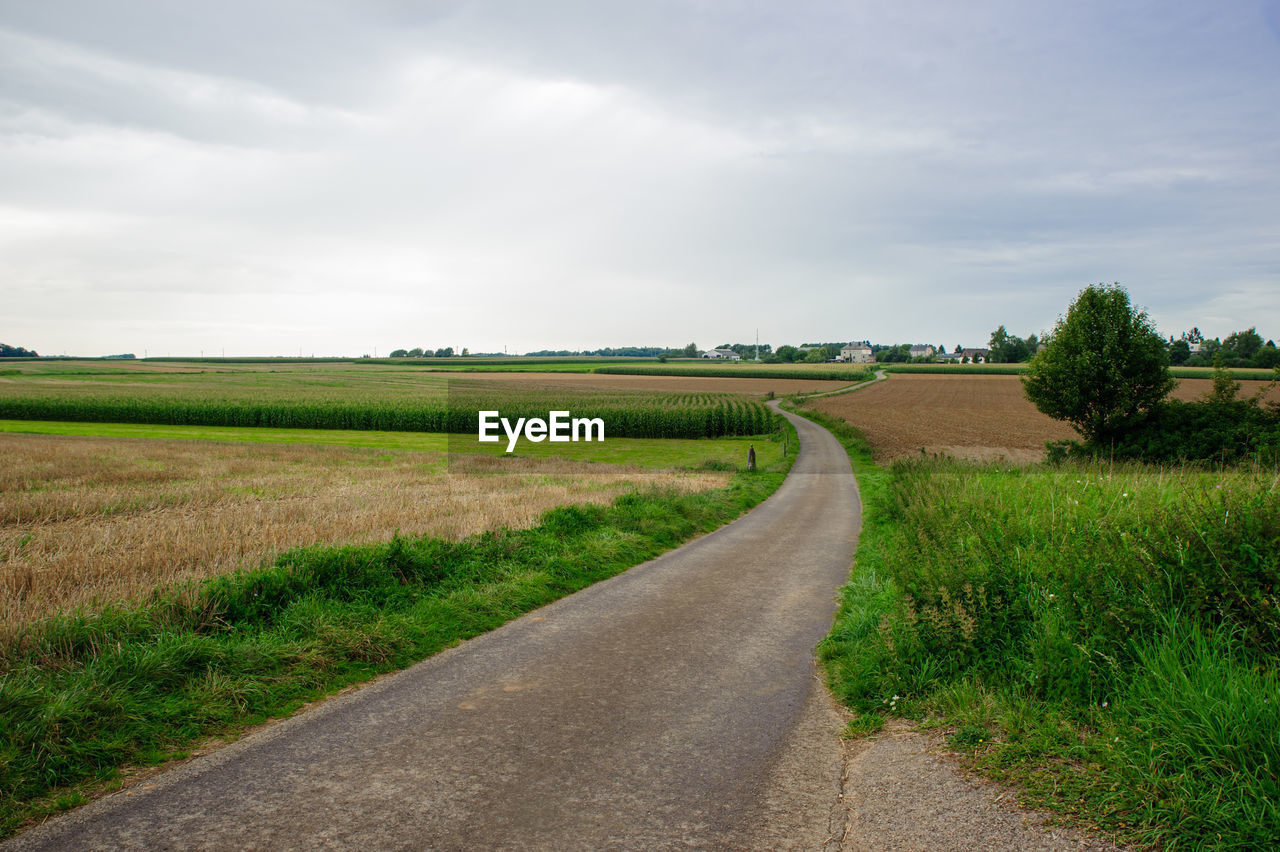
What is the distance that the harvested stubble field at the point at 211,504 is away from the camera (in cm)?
980

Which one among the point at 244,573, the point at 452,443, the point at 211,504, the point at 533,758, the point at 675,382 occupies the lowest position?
the point at 452,443

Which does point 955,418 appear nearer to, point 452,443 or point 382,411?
point 452,443

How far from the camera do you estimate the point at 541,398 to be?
71.4 metres

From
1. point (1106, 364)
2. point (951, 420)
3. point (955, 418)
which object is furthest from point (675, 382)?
point (1106, 364)

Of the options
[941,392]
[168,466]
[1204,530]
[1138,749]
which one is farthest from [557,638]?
[941,392]

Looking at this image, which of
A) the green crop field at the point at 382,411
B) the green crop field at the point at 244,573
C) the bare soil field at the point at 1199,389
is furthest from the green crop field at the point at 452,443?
the bare soil field at the point at 1199,389

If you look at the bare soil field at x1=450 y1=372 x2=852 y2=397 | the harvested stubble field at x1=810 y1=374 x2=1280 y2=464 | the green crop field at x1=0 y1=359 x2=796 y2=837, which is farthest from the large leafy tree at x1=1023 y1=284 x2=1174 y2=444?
the bare soil field at x1=450 y1=372 x2=852 y2=397

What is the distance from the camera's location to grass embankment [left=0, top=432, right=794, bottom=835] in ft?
17.6

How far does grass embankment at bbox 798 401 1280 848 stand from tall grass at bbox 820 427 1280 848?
2 centimetres

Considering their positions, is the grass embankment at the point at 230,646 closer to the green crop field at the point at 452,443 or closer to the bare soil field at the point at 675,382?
the green crop field at the point at 452,443

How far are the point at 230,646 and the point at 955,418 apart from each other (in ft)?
239

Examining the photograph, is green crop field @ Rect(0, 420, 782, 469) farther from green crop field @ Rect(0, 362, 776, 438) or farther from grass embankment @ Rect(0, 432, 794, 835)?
grass embankment @ Rect(0, 432, 794, 835)

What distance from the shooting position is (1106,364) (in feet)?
123

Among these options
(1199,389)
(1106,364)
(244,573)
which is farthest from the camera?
(1199,389)
